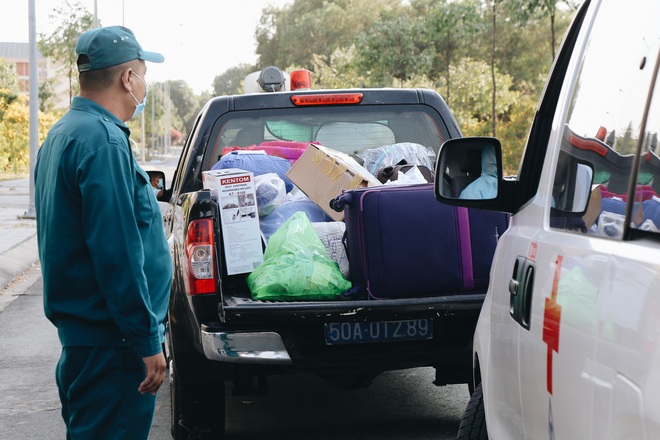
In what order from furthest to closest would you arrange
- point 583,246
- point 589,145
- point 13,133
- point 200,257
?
point 13,133
point 200,257
point 589,145
point 583,246

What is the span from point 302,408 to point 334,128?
1.70m

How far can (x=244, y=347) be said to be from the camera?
4.42 metres

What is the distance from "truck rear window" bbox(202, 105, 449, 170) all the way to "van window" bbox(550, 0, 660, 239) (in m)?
3.41

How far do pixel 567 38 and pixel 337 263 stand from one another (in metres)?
2.32

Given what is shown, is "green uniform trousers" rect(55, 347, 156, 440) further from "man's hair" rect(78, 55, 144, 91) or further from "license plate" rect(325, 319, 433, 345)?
"license plate" rect(325, 319, 433, 345)

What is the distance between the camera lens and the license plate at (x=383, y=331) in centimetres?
456

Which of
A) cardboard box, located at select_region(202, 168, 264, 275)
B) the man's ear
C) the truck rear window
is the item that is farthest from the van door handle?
the truck rear window

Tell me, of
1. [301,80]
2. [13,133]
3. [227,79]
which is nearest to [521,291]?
[301,80]

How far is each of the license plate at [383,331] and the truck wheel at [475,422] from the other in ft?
3.92

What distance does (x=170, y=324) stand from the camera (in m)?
4.88

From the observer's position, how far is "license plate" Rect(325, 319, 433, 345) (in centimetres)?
456

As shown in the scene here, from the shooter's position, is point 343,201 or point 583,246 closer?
point 583,246

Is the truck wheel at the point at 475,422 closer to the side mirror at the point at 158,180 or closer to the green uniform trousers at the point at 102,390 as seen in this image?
the green uniform trousers at the point at 102,390

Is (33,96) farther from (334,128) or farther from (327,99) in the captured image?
(327,99)
